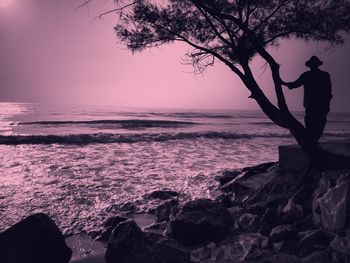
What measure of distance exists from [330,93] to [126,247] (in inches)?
207

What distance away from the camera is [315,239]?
4762 mm

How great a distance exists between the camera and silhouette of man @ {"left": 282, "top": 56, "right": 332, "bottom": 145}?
6781 millimetres

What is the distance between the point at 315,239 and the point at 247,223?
1468 mm

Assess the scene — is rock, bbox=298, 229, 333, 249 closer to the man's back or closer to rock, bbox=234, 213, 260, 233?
rock, bbox=234, 213, 260, 233

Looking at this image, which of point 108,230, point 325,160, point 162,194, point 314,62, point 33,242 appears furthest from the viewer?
point 162,194

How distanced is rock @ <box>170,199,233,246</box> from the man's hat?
11.6 ft

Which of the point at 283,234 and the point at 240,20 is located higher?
the point at 240,20

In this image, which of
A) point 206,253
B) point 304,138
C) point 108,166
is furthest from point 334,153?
point 108,166

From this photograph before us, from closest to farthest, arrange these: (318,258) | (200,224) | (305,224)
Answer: (318,258) → (305,224) → (200,224)

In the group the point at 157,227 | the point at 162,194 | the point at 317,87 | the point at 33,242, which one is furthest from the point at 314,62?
the point at 33,242

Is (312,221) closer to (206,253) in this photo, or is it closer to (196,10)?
(206,253)

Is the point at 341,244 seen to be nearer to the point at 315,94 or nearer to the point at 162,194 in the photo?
the point at 315,94

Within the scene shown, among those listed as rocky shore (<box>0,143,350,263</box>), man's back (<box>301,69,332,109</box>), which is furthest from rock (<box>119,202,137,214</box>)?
man's back (<box>301,69,332,109</box>)

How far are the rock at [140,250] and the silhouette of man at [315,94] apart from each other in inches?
152
